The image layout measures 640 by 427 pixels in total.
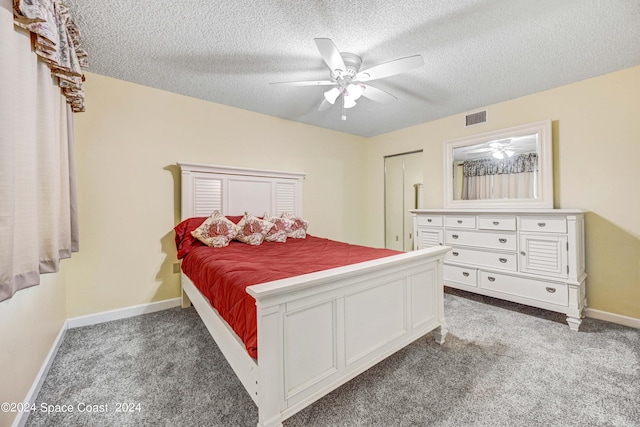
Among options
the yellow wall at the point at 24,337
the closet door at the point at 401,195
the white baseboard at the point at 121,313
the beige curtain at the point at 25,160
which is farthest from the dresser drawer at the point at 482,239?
the yellow wall at the point at 24,337

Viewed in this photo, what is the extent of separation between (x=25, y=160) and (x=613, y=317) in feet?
15.0

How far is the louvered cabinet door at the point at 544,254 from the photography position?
2434 millimetres

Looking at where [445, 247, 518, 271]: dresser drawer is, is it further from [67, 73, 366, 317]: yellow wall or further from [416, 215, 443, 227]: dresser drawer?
[67, 73, 366, 317]: yellow wall

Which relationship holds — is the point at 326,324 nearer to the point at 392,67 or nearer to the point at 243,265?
the point at 243,265

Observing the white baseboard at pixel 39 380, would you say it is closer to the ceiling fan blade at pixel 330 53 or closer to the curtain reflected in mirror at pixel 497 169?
the ceiling fan blade at pixel 330 53

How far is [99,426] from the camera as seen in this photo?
1337mm

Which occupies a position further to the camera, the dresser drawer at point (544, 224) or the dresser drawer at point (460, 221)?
the dresser drawer at point (460, 221)

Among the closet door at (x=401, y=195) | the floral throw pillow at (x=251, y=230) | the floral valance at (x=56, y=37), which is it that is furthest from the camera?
the closet door at (x=401, y=195)

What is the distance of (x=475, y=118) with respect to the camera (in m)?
3.41

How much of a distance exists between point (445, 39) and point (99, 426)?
3335 mm

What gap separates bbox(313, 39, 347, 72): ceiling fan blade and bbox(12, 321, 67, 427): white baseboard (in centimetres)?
263

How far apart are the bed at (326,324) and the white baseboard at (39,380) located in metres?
0.94

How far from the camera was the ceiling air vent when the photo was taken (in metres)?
3.34

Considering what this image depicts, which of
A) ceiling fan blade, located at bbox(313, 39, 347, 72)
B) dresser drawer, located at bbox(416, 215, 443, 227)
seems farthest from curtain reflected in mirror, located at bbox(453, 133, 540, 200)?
ceiling fan blade, located at bbox(313, 39, 347, 72)
